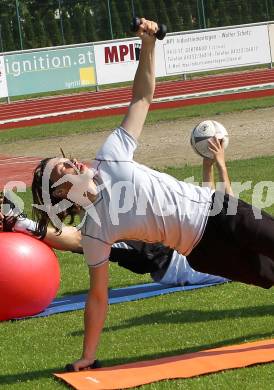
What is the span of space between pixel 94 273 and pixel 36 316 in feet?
7.05

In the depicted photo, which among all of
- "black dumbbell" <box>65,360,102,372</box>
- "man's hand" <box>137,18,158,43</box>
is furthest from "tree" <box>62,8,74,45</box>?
"black dumbbell" <box>65,360,102,372</box>

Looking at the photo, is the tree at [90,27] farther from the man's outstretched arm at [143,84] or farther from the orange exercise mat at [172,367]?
the orange exercise mat at [172,367]

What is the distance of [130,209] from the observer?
6.04 m

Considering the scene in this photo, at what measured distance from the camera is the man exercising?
606 cm

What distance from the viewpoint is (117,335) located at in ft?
24.1

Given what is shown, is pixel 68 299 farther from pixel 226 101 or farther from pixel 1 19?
pixel 1 19

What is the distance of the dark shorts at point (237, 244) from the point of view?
6230 millimetres

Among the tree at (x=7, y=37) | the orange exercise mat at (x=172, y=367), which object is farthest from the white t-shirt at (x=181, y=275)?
the tree at (x=7, y=37)

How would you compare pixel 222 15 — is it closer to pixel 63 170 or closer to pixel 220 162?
pixel 220 162

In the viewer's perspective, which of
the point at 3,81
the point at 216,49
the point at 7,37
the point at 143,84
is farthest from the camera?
the point at 7,37

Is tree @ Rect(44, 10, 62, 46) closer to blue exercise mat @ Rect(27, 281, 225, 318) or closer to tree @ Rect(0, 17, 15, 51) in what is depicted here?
tree @ Rect(0, 17, 15, 51)

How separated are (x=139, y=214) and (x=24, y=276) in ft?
6.38

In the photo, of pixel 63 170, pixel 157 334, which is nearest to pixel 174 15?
pixel 157 334

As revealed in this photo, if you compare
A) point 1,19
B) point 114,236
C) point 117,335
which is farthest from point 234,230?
point 1,19
